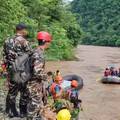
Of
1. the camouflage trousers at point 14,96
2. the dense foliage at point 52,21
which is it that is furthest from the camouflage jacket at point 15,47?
the dense foliage at point 52,21

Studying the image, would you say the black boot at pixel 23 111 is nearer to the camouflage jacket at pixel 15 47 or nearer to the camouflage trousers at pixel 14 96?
the camouflage trousers at pixel 14 96

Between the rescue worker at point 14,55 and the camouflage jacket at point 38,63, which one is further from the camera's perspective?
the rescue worker at point 14,55

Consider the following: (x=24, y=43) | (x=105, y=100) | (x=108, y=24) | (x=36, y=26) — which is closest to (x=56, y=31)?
(x=36, y=26)

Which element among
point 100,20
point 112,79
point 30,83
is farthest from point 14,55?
point 100,20

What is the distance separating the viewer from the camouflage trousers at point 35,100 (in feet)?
19.2

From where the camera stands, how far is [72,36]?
35688 millimetres

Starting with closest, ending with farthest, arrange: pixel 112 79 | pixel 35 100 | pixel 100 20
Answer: pixel 35 100 < pixel 112 79 < pixel 100 20

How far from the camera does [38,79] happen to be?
5.71m

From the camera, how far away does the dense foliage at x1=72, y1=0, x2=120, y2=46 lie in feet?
218

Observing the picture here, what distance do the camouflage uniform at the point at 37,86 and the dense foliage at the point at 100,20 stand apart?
183 ft

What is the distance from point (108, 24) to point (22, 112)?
66.5 m

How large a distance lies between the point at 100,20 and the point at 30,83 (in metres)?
72.0

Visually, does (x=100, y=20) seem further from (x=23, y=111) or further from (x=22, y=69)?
(x=22, y=69)

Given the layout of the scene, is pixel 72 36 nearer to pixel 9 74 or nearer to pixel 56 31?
pixel 56 31
